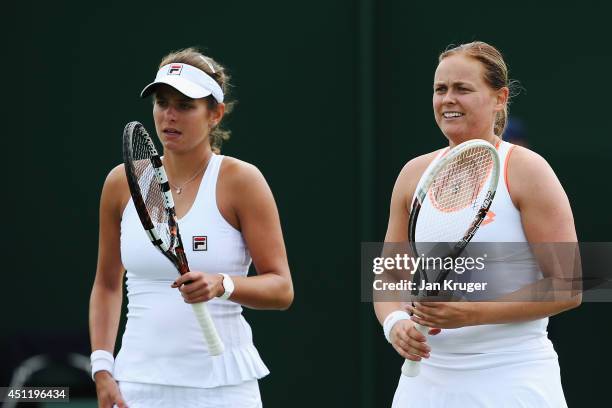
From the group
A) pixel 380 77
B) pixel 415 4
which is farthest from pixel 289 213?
pixel 415 4

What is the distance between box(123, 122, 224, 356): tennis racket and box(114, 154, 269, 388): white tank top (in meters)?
0.06

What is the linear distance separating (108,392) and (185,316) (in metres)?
0.30

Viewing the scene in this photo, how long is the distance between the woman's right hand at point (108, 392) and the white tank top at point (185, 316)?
4cm

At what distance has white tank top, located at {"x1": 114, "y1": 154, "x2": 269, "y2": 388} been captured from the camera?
2.82 m

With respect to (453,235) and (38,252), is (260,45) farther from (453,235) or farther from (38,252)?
(453,235)

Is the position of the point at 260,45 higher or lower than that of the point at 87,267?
higher

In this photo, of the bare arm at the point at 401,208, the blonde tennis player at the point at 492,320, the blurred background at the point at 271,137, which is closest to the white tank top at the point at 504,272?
the blonde tennis player at the point at 492,320

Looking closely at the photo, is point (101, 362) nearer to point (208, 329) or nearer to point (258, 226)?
point (208, 329)

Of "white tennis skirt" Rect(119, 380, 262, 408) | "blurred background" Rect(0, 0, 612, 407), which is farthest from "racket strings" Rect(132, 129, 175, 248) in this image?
"blurred background" Rect(0, 0, 612, 407)

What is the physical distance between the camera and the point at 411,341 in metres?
2.56

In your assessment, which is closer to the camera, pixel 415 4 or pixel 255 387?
pixel 255 387

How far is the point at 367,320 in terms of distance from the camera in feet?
15.8

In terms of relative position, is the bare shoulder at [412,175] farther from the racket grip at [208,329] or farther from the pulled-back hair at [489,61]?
the racket grip at [208,329]

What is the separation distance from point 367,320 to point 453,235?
2.18 m
